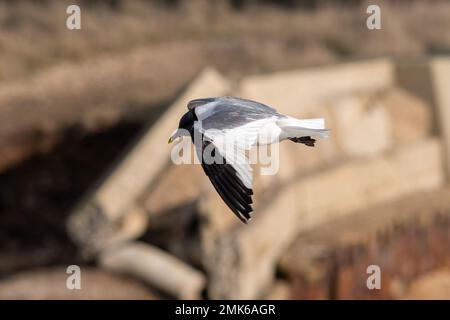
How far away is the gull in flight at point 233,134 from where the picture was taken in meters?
6.07

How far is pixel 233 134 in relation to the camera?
628 cm

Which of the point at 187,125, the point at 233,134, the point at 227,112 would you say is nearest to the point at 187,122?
the point at 187,125

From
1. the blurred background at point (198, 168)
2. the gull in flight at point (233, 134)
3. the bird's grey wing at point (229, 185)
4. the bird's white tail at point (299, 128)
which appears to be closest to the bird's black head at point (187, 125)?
the gull in flight at point (233, 134)

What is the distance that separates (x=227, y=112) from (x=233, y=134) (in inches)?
15.1

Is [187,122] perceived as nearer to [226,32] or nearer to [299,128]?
[299,128]

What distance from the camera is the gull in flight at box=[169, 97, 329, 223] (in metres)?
6.07

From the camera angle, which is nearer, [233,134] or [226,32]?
[233,134]

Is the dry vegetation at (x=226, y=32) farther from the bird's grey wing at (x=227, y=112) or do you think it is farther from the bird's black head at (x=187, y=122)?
the bird's black head at (x=187, y=122)

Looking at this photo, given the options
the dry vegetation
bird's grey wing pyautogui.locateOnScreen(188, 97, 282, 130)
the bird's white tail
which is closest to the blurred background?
the dry vegetation

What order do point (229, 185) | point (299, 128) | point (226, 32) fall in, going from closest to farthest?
1. point (229, 185)
2. point (299, 128)
3. point (226, 32)

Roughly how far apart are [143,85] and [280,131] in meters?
13.1

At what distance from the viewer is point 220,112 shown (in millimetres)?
6629

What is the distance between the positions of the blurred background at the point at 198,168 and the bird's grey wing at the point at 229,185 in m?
4.79
